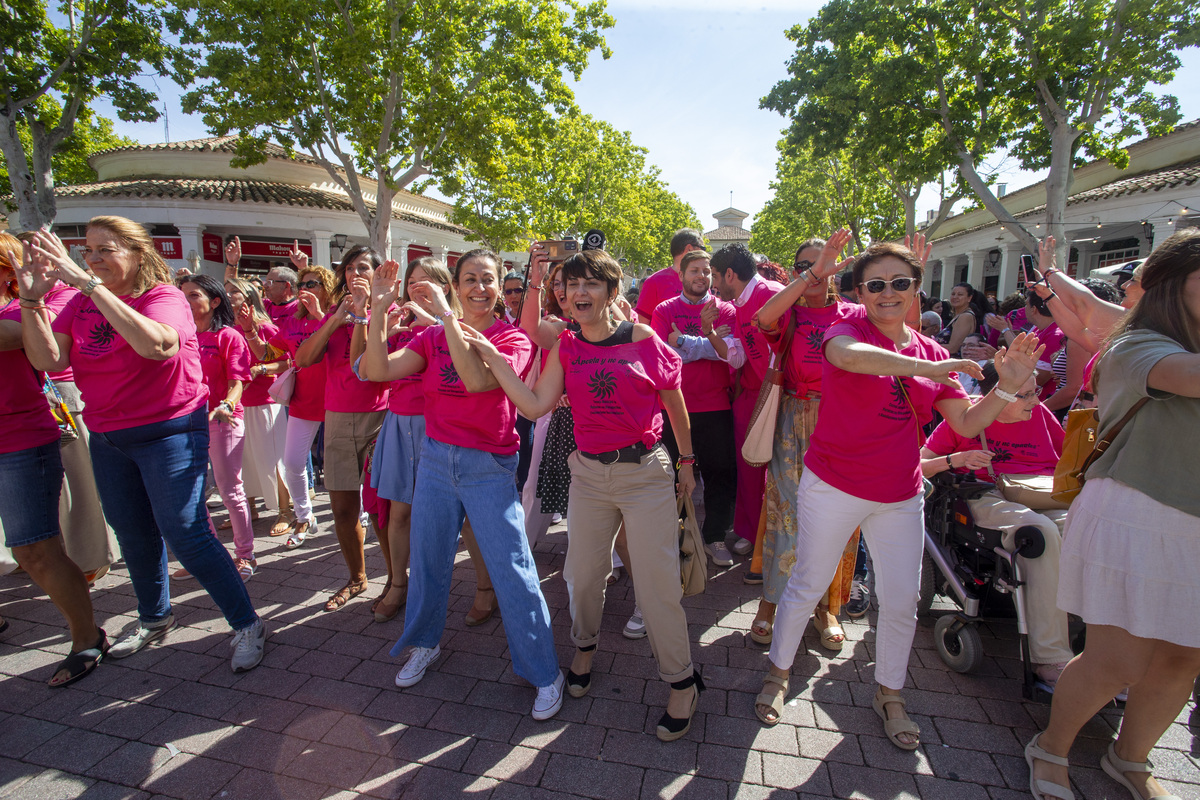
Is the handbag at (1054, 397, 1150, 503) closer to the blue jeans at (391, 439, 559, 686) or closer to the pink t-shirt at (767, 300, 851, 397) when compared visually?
the pink t-shirt at (767, 300, 851, 397)

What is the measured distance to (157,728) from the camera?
8.90 feet

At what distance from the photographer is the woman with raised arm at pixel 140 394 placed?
284cm

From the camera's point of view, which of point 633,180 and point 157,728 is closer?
point 157,728

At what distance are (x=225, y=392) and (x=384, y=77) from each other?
35.8ft

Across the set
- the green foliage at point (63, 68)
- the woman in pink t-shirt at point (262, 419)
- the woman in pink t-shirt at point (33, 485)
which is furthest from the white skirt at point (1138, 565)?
the green foliage at point (63, 68)

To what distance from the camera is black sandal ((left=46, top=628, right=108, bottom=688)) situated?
3.05 metres

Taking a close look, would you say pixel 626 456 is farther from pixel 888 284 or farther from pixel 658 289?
pixel 658 289

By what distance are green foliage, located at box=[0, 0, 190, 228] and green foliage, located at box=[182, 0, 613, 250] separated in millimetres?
1299

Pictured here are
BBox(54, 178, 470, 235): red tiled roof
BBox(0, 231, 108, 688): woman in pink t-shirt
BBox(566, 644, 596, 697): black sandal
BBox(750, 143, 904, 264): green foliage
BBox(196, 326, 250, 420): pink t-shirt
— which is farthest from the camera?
BBox(750, 143, 904, 264): green foliage

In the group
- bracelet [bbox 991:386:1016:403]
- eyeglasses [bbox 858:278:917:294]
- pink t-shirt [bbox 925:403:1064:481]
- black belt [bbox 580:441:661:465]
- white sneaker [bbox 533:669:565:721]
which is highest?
eyeglasses [bbox 858:278:917:294]

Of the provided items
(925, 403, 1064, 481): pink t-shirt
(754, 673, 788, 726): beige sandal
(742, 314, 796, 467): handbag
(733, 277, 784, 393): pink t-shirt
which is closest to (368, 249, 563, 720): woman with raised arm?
(754, 673, 788, 726): beige sandal

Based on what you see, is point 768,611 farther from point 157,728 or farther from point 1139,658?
point 157,728

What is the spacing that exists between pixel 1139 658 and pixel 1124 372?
1.03 meters

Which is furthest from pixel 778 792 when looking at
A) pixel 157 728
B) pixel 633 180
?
pixel 633 180
